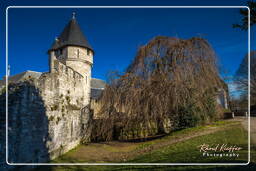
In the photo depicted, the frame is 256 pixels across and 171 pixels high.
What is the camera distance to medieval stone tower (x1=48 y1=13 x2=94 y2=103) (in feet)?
44.4

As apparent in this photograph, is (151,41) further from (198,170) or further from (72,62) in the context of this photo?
(198,170)

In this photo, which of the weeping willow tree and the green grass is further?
the weeping willow tree

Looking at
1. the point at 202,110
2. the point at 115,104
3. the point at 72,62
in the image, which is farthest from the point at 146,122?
Result: the point at 72,62

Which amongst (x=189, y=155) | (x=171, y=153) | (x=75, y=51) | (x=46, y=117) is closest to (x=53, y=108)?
(x=46, y=117)

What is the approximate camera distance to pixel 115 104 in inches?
399

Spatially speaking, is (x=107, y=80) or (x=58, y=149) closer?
(x=58, y=149)

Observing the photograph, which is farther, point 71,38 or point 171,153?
point 71,38

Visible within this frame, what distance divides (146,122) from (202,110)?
3115mm

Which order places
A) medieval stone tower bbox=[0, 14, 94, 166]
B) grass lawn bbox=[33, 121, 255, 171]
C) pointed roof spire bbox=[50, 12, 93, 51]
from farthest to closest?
pointed roof spire bbox=[50, 12, 93, 51] < medieval stone tower bbox=[0, 14, 94, 166] < grass lawn bbox=[33, 121, 255, 171]

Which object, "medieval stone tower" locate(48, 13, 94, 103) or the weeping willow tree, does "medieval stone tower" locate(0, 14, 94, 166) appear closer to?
"medieval stone tower" locate(48, 13, 94, 103)

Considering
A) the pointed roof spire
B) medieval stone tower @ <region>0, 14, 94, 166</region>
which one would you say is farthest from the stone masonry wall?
the pointed roof spire

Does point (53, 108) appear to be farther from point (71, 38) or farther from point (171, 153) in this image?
point (71, 38)

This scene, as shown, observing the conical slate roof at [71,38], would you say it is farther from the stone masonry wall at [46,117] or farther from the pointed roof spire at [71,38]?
the stone masonry wall at [46,117]

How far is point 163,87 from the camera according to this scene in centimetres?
937
